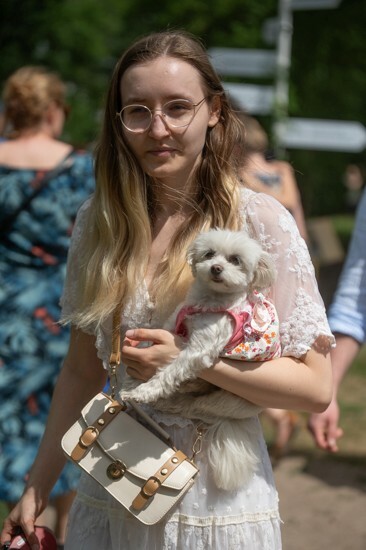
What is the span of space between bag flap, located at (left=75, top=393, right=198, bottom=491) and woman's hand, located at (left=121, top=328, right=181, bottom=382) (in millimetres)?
119

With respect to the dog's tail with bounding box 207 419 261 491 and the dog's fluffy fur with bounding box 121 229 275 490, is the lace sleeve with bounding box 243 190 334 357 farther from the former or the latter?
the dog's tail with bounding box 207 419 261 491

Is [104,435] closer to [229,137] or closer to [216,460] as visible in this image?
[216,460]

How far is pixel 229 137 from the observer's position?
7.76 feet

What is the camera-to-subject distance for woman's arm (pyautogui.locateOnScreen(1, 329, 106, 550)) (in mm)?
2404

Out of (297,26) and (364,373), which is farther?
(297,26)

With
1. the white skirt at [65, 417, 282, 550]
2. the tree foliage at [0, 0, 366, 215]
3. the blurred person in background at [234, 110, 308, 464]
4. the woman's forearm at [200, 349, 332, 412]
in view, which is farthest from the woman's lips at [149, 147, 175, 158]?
the tree foliage at [0, 0, 366, 215]

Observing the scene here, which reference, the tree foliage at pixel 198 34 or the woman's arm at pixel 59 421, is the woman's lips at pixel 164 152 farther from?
the tree foliage at pixel 198 34

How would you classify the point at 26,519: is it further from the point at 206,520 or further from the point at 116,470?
the point at 206,520

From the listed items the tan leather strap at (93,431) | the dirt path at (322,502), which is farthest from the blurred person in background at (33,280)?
the tan leather strap at (93,431)

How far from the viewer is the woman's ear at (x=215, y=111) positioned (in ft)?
7.72

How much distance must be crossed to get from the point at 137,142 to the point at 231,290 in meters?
0.48

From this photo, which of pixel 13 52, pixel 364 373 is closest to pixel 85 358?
pixel 364 373

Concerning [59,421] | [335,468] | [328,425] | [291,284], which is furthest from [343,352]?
[335,468]

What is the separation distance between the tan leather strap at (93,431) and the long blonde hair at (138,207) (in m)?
0.24
